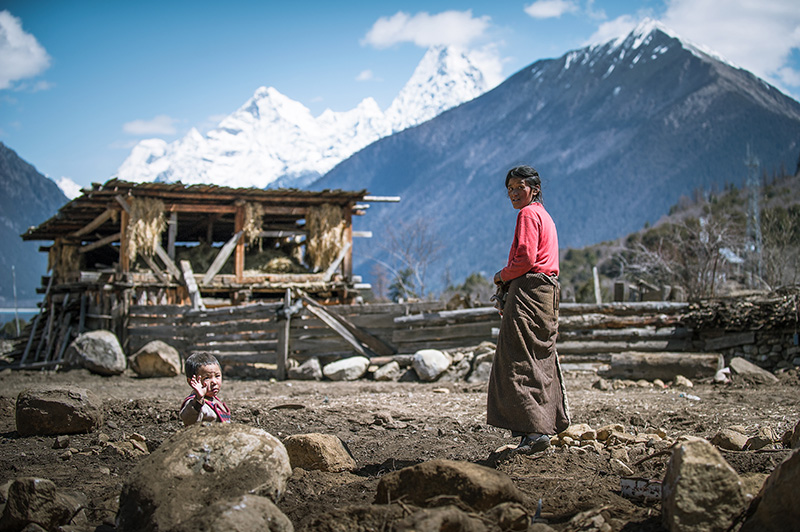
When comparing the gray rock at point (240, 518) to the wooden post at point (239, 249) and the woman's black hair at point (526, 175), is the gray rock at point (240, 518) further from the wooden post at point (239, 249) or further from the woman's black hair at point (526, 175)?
the wooden post at point (239, 249)

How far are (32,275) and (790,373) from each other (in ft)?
292

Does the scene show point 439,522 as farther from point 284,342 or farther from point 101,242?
point 101,242

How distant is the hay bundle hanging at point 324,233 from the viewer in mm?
16938

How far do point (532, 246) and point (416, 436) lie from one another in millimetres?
2116

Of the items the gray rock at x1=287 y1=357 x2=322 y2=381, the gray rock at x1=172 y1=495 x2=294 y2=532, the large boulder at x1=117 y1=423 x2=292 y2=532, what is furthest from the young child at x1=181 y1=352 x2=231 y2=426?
the gray rock at x1=287 y1=357 x2=322 y2=381

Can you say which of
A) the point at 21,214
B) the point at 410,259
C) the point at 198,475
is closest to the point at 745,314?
the point at 198,475

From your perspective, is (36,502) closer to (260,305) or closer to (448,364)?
(448,364)

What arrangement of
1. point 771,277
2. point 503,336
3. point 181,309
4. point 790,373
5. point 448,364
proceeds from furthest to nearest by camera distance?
point 771,277 < point 181,309 < point 448,364 < point 790,373 < point 503,336

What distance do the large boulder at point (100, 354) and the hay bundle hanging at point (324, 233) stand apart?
5871 mm

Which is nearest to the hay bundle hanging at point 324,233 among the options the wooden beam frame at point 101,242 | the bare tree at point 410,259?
the wooden beam frame at point 101,242

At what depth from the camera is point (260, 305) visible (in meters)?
12.3

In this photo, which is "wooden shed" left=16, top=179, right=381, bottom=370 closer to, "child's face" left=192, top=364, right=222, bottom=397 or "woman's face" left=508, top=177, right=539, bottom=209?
"child's face" left=192, top=364, right=222, bottom=397

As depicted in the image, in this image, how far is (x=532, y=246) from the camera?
4438 mm

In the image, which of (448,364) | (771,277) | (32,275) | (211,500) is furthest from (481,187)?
(211,500)
